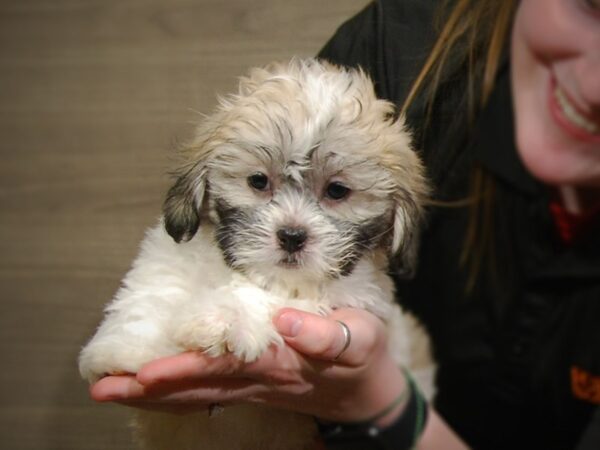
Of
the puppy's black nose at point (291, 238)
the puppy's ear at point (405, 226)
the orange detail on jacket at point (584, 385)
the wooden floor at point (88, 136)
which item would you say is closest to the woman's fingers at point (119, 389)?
the wooden floor at point (88, 136)

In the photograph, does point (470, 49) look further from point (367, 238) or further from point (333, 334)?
point (333, 334)

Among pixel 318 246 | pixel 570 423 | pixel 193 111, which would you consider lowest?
pixel 570 423

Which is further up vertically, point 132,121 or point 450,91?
point 450,91

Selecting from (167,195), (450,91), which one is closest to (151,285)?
(167,195)

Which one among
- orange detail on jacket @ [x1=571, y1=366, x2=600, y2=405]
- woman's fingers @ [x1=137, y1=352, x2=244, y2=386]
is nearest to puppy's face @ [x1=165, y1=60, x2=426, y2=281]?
woman's fingers @ [x1=137, y1=352, x2=244, y2=386]

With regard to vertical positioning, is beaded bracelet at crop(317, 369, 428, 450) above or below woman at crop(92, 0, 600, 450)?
below

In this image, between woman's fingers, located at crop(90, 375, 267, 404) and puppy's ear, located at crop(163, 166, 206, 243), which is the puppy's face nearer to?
puppy's ear, located at crop(163, 166, 206, 243)

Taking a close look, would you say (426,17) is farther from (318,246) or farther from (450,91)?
(318,246)
